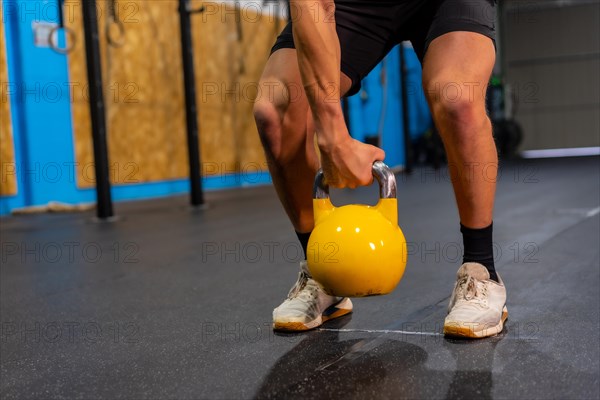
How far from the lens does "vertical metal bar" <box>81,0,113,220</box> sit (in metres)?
3.70

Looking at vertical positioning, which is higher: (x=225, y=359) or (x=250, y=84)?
(x=250, y=84)

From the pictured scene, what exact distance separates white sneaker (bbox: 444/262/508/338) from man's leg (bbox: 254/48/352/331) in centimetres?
26

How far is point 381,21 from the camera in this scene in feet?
4.39

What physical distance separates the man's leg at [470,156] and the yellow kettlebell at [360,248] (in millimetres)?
200

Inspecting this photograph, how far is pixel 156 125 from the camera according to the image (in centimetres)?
561

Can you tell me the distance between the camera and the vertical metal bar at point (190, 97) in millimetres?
4238

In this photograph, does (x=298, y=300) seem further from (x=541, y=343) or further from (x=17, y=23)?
(x=17, y=23)

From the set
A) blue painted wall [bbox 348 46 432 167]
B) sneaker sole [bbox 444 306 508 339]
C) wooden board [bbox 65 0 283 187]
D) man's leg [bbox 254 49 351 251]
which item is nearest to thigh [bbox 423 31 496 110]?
man's leg [bbox 254 49 351 251]

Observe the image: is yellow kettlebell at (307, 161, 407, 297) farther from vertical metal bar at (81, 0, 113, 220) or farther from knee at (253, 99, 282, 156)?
vertical metal bar at (81, 0, 113, 220)

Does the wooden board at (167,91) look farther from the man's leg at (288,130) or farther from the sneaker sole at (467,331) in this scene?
the sneaker sole at (467,331)

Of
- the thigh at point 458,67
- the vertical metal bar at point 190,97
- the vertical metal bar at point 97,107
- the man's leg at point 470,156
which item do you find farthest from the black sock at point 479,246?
the vertical metal bar at point 190,97

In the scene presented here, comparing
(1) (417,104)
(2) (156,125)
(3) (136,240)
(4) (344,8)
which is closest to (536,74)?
(1) (417,104)

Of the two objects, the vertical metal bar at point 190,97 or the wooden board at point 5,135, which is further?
the wooden board at point 5,135

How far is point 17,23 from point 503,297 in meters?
4.13
